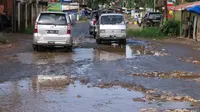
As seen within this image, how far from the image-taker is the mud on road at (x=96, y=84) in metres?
8.42

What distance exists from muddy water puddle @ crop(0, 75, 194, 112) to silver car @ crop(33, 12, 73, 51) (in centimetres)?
748

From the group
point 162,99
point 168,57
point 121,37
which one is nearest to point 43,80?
point 162,99

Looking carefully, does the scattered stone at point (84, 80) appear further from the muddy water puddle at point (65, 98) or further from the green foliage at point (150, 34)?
the green foliage at point (150, 34)

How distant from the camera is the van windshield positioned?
2482cm

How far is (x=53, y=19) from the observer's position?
1864 cm

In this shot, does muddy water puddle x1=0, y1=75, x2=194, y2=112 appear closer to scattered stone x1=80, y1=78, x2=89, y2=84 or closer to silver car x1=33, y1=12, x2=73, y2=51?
scattered stone x1=80, y1=78, x2=89, y2=84

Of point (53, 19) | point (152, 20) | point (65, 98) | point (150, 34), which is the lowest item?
point (150, 34)

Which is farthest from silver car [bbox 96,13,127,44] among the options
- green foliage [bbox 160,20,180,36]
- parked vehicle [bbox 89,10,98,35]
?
green foliage [bbox 160,20,180,36]

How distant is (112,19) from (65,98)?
1624 centimetres

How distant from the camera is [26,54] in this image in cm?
1800

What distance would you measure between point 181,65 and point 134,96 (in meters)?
6.21

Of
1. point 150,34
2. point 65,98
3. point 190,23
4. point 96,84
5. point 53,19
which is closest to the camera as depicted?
point 65,98

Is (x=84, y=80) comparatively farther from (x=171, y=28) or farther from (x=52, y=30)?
(x=171, y=28)

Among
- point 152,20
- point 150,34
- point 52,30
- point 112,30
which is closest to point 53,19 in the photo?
point 52,30
